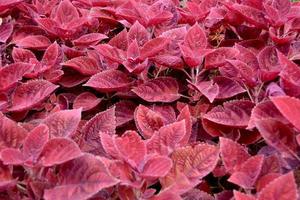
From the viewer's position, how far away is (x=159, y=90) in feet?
4.69

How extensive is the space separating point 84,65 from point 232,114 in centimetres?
47

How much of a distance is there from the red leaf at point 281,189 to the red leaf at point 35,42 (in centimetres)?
91

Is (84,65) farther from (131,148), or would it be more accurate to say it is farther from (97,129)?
(131,148)

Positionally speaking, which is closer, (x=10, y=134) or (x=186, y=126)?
(x=10, y=134)

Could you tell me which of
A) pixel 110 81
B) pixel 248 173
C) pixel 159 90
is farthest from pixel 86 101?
pixel 248 173

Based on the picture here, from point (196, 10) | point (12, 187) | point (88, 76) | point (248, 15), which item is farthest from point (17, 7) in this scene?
point (12, 187)

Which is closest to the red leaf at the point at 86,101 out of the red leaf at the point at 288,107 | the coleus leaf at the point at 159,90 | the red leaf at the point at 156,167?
the coleus leaf at the point at 159,90

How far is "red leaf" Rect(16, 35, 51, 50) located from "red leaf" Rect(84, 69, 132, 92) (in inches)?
10.9

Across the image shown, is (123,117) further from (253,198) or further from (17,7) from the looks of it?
(17,7)

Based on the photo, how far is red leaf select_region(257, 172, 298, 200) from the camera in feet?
3.01

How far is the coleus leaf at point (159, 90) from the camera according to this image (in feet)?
4.59

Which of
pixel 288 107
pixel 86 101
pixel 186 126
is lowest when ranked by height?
pixel 86 101

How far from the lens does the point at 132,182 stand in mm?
1001

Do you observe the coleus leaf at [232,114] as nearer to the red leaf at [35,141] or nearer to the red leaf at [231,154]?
the red leaf at [231,154]
